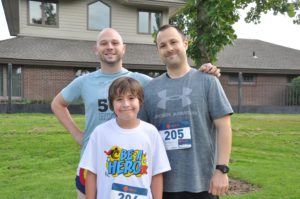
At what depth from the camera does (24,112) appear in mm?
17641

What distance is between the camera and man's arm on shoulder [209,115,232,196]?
2.93m

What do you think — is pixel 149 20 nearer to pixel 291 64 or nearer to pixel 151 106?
pixel 291 64

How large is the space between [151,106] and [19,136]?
320 inches

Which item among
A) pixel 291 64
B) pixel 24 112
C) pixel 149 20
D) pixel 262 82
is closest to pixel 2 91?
pixel 24 112

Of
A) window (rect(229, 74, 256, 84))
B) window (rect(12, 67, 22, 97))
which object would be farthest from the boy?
window (rect(229, 74, 256, 84))

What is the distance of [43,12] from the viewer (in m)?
20.7

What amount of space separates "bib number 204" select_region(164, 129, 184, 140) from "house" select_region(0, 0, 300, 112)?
16854mm

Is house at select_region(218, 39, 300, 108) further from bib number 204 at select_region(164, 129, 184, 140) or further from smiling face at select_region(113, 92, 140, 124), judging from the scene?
smiling face at select_region(113, 92, 140, 124)

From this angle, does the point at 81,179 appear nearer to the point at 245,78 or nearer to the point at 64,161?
the point at 64,161

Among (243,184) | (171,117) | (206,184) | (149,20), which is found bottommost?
(243,184)

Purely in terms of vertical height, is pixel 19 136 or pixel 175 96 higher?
pixel 175 96

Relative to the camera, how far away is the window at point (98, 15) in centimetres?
2191

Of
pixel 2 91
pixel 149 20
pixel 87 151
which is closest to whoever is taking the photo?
pixel 87 151

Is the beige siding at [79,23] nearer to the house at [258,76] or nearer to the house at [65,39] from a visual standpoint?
the house at [65,39]
